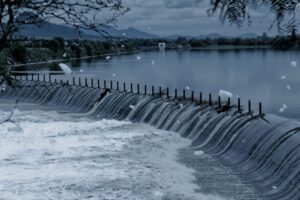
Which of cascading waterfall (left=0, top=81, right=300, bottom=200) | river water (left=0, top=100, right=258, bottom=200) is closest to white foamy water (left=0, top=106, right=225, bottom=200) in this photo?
river water (left=0, top=100, right=258, bottom=200)

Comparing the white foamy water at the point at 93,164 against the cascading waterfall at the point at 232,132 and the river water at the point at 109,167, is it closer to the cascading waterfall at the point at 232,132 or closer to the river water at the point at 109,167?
the river water at the point at 109,167

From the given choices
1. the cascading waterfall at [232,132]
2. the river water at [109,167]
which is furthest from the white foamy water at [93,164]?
the cascading waterfall at [232,132]

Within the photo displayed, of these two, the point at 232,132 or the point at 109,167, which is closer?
the point at 109,167

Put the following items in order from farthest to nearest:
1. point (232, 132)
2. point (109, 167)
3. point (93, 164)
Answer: point (232, 132)
point (93, 164)
point (109, 167)

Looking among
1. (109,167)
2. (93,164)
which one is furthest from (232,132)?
(93,164)

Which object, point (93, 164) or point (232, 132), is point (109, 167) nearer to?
point (93, 164)

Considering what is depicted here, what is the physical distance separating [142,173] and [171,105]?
13478mm

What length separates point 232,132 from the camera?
24.4 m

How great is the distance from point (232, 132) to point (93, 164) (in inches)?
297

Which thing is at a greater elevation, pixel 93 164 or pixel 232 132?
pixel 232 132

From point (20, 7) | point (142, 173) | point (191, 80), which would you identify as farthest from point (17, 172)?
point (191, 80)

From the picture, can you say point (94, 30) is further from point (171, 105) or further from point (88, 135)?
point (171, 105)

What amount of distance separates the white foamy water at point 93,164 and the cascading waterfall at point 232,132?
1.49 meters

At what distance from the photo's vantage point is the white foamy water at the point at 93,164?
17172 mm
